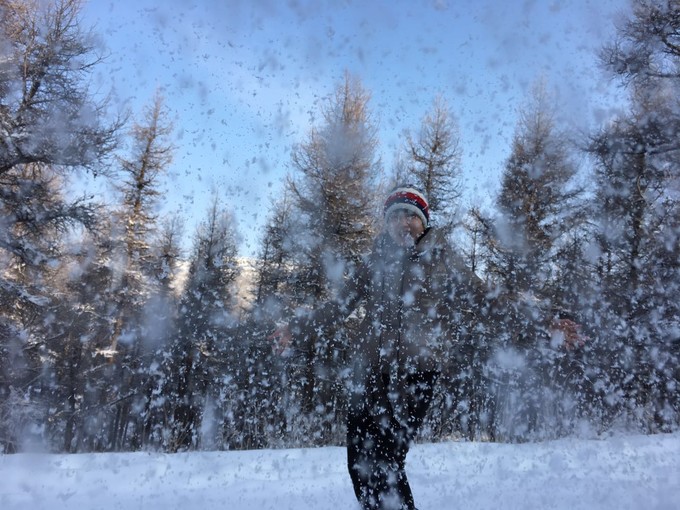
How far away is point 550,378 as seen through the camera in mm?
10656

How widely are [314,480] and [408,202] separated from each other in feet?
7.45

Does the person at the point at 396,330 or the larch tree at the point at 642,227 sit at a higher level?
the larch tree at the point at 642,227

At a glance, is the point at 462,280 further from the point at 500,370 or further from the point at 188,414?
the point at 188,414

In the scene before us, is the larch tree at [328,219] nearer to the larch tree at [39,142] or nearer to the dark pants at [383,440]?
the larch tree at [39,142]

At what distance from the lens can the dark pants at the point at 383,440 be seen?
2535 millimetres

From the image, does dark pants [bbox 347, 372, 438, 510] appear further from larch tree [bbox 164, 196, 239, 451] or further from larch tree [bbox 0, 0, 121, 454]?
larch tree [bbox 164, 196, 239, 451]

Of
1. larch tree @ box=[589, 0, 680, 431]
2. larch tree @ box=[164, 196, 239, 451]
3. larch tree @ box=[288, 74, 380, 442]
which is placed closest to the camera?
larch tree @ box=[589, 0, 680, 431]

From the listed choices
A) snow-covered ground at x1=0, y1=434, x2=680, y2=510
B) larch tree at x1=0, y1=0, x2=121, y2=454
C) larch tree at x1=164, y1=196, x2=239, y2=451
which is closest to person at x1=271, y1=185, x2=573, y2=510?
snow-covered ground at x1=0, y1=434, x2=680, y2=510

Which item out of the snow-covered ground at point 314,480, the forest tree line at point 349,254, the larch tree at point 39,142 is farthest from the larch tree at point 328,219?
the snow-covered ground at point 314,480

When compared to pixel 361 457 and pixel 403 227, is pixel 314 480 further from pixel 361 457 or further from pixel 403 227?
pixel 403 227

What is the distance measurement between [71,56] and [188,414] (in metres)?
10.8

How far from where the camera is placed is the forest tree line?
28.4ft

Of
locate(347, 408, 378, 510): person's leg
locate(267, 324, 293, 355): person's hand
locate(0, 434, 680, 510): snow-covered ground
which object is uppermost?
locate(267, 324, 293, 355): person's hand

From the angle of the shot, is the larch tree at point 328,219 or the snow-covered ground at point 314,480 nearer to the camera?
the snow-covered ground at point 314,480
